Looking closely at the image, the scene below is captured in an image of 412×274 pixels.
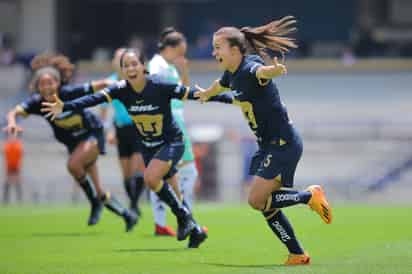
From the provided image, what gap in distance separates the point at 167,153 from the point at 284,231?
2.49 metres

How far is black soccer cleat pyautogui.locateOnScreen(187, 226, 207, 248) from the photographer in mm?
12086

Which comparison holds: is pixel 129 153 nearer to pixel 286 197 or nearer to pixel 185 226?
pixel 185 226

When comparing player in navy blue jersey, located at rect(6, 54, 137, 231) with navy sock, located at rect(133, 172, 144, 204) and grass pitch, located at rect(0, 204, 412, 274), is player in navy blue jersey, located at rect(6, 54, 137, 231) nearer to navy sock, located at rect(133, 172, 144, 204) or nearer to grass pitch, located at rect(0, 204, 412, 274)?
grass pitch, located at rect(0, 204, 412, 274)

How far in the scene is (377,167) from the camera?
29.3 meters

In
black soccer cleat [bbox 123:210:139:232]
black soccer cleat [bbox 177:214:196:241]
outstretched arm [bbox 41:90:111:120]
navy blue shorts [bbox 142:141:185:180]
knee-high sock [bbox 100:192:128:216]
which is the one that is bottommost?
black soccer cleat [bbox 123:210:139:232]

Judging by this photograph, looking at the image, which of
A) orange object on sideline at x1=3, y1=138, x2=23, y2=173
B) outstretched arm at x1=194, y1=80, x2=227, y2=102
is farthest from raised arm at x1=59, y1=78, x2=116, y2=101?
orange object on sideline at x1=3, y1=138, x2=23, y2=173

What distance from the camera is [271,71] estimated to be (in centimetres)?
989

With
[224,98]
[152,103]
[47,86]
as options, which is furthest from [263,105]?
[47,86]

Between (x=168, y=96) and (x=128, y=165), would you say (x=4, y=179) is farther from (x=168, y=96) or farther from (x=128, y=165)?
(x=168, y=96)

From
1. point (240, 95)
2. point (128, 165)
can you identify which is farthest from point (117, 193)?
point (240, 95)

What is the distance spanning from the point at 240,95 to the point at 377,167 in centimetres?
1926

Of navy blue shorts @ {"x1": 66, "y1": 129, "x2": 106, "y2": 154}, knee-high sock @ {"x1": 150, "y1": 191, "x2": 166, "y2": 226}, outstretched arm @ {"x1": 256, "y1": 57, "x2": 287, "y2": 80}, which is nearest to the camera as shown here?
outstretched arm @ {"x1": 256, "y1": 57, "x2": 287, "y2": 80}

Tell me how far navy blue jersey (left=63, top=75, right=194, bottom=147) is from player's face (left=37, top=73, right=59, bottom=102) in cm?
186

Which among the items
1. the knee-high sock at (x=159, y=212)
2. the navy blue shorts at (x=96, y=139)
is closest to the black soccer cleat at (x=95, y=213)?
the navy blue shorts at (x=96, y=139)
